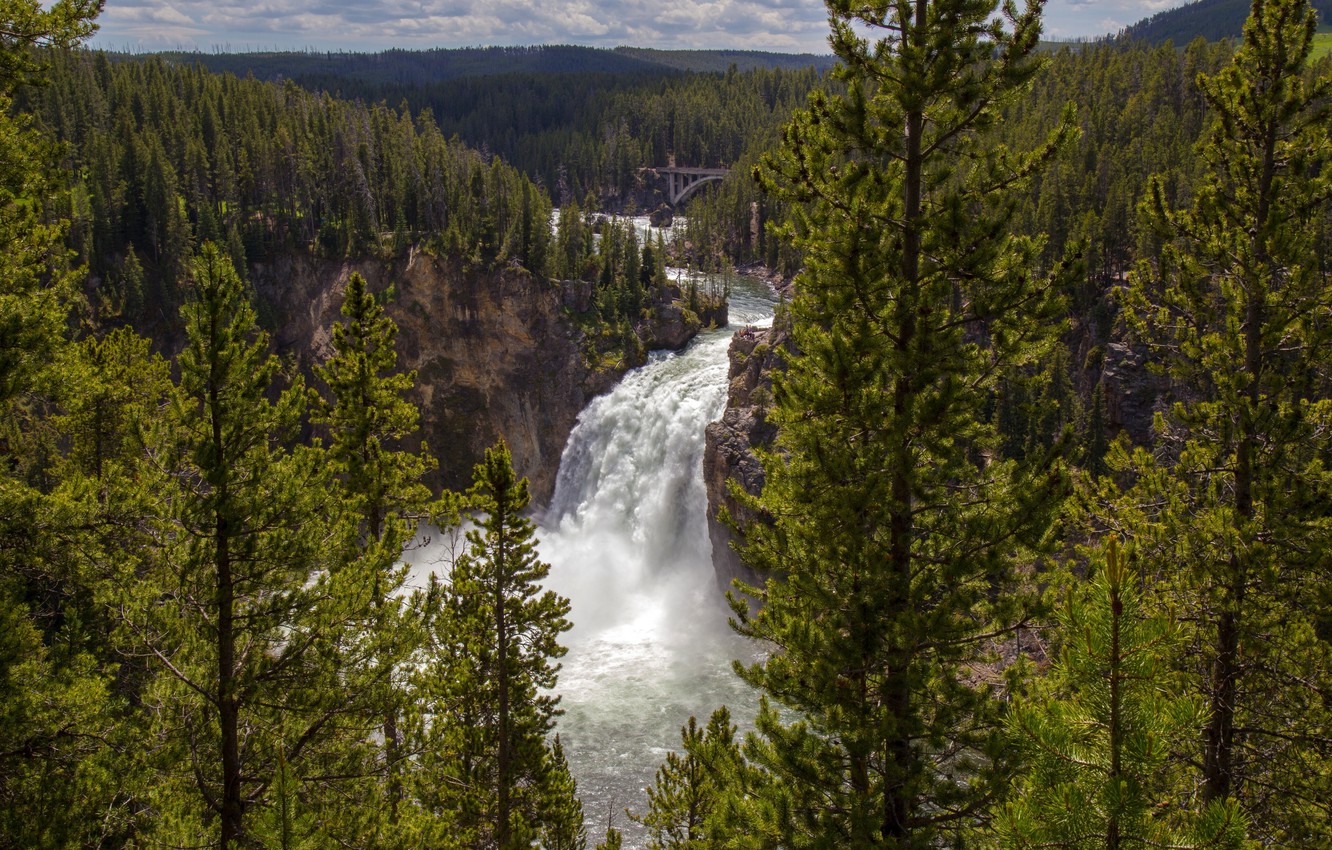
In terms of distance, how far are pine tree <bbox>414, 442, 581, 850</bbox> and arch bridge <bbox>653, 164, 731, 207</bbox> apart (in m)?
139

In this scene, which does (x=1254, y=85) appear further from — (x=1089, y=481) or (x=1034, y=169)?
(x=1089, y=481)

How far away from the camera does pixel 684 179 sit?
523ft

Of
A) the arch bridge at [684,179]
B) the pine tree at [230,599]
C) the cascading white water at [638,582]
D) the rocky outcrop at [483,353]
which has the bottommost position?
the cascading white water at [638,582]

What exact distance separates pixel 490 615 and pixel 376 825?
7027 millimetres

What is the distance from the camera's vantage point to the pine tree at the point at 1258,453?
37.4 ft

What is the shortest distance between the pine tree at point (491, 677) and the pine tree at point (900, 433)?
29.5 feet

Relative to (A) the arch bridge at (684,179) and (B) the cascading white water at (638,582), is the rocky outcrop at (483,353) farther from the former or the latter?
(A) the arch bridge at (684,179)

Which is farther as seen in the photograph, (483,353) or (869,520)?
(483,353)

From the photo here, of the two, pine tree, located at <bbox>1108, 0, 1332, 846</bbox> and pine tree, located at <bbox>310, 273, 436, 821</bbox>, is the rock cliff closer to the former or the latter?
pine tree, located at <bbox>310, 273, 436, 821</bbox>

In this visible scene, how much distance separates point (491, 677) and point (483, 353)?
5222cm

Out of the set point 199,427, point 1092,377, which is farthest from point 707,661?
point 199,427

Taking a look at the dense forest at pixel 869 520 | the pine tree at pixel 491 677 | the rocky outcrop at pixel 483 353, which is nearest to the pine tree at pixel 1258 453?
the dense forest at pixel 869 520

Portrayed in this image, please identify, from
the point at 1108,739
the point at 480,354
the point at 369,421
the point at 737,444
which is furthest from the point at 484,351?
the point at 1108,739

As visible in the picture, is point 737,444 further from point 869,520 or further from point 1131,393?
point 869,520
